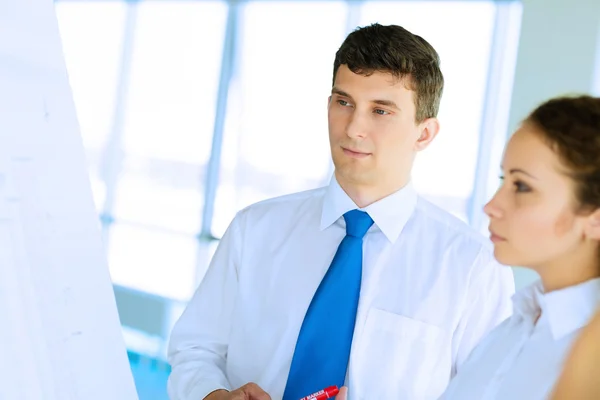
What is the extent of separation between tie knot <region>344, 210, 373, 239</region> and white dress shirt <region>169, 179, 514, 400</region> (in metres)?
0.02

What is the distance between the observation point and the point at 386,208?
4.96 ft

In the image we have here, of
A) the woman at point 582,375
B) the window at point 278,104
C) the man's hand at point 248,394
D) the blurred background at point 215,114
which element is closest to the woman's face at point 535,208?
the woman at point 582,375

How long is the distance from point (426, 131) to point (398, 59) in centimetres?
18

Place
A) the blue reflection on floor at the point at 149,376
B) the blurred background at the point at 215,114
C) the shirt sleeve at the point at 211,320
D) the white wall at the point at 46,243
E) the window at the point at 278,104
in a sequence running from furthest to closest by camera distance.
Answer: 1. the window at the point at 278,104
2. the blue reflection on floor at the point at 149,376
3. the blurred background at the point at 215,114
4. the shirt sleeve at the point at 211,320
5. the white wall at the point at 46,243

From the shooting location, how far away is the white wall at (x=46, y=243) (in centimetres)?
93

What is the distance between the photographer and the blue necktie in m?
1.43

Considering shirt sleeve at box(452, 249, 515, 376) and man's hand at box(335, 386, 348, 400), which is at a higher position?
shirt sleeve at box(452, 249, 515, 376)

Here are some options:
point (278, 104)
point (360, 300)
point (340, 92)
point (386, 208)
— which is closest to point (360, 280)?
point (360, 300)

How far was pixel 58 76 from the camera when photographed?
1043 millimetres

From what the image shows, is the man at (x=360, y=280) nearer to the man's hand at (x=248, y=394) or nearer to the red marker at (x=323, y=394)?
the man's hand at (x=248, y=394)

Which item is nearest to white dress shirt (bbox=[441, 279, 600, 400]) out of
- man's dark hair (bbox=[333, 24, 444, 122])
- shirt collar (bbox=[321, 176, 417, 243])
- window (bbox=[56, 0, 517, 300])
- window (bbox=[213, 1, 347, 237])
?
shirt collar (bbox=[321, 176, 417, 243])

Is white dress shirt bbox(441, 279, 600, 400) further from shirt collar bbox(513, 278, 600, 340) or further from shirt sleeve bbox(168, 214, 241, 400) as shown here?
shirt sleeve bbox(168, 214, 241, 400)

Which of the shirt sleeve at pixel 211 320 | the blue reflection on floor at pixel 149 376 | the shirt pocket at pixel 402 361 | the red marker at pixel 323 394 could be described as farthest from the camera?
the blue reflection on floor at pixel 149 376

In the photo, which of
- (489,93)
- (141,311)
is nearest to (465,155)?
(489,93)
